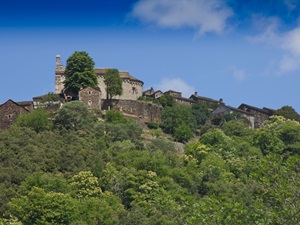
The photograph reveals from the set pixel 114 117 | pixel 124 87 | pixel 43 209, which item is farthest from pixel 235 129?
pixel 43 209

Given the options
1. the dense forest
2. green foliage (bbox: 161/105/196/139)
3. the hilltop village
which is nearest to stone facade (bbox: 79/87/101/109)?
the hilltop village

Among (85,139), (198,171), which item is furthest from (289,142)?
(85,139)

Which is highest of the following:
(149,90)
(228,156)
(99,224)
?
(149,90)

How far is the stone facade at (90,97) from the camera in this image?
91000 millimetres

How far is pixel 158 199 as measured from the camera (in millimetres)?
62312

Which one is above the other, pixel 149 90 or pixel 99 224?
pixel 149 90

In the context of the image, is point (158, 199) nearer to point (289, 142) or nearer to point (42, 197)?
point (42, 197)

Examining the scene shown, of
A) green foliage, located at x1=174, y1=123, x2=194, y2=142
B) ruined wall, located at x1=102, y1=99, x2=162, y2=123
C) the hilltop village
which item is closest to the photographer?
the hilltop village

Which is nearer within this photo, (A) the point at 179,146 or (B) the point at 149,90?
(A) the point at 179,146

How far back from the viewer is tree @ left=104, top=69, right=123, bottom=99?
313 feet

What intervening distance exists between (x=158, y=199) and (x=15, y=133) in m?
19.0

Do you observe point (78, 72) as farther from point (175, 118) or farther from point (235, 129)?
point (235, 129)

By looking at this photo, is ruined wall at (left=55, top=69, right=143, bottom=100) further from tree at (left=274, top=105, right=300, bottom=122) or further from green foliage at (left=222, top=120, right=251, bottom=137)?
tree at (left=274, top=105, right=300, bottom=122)

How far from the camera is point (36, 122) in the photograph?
3100 inches
